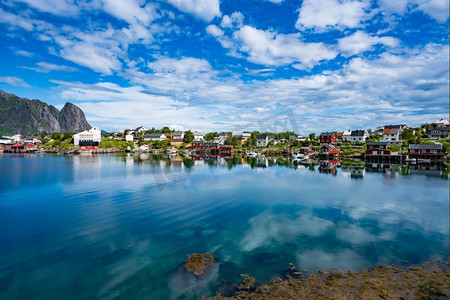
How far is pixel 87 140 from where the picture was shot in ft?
405

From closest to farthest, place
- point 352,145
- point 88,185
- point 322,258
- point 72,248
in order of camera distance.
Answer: point 322,258, point 72,248, point 88,185, point 352,145

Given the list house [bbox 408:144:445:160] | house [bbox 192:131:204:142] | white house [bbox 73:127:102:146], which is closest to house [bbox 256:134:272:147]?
house [bbox 192:131:204:142]

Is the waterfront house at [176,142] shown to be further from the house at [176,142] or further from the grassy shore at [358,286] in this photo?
the grassy shore at [358,286]

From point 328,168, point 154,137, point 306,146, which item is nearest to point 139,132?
point 154,137

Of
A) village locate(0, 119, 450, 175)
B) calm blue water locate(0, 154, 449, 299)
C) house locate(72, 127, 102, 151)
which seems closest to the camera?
calm blue water locate(0, 154, 449, 299)

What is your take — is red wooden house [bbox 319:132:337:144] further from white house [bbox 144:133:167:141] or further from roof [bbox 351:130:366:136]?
white house [bbox 144:133:167:141]

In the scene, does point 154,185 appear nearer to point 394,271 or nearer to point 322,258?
point 322,258

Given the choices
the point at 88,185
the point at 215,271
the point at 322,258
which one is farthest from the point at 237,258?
the point at 88,185

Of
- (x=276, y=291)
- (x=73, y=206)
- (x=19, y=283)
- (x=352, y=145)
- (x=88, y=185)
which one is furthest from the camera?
(x=352, y=145)

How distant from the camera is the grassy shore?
9.56 metres

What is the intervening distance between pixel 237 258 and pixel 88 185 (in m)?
26.4

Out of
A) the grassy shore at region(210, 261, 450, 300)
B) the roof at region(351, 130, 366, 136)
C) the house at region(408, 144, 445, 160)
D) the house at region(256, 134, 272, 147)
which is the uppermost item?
the roof at region(351, 130, 366, 136)

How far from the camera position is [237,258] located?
12.9 m

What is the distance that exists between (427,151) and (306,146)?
3865cm
